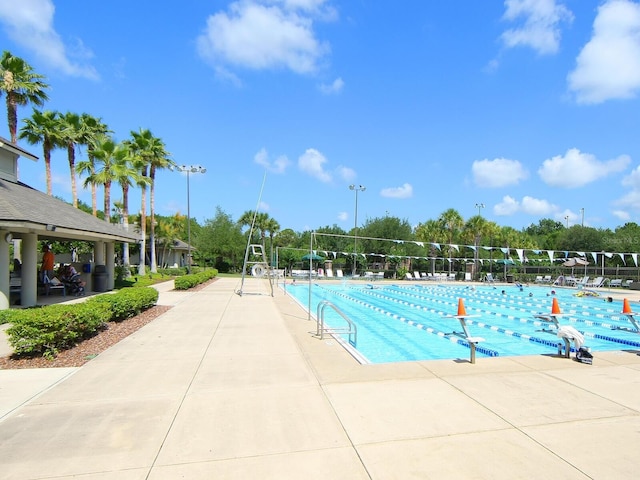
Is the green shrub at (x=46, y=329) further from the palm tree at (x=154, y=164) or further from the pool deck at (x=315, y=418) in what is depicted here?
the palm tree at (x=154, y=164)

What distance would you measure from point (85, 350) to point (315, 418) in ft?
16.9

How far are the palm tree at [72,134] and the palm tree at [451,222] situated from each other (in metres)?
36.9

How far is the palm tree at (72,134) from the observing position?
25.0 m

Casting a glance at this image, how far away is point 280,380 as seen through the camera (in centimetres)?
564

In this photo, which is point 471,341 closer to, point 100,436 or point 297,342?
point 297,342

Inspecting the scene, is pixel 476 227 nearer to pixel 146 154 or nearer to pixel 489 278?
pixel 489 278

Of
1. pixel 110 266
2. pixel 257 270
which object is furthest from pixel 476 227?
pixel 110 266

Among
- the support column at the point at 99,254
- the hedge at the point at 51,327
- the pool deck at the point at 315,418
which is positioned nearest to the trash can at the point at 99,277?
the support column at the point at 99,254

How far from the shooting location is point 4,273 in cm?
1071

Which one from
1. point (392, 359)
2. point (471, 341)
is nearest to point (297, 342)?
point (392, 359)

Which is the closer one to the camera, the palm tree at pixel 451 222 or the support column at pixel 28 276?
the support column at pixel 28 276

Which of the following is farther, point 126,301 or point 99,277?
point 99,277

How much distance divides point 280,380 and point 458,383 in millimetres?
2497

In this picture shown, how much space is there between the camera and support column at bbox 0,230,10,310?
→ 10641 mm
